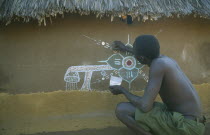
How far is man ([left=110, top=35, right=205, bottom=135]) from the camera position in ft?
8.62


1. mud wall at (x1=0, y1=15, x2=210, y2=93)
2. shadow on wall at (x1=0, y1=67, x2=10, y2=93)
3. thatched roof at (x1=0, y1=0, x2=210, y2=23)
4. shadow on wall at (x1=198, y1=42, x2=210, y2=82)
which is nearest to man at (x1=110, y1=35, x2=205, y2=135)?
thatched roof at (x1=0, y1=0, x2=210, y2=23)

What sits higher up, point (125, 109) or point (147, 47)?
point (147, 47)

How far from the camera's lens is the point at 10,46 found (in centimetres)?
361

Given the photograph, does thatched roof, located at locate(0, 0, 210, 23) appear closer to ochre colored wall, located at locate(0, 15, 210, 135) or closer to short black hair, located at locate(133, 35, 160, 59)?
ochre colored wall, located at locate(0, 15, 210, 135)

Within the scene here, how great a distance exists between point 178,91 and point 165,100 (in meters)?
0.21

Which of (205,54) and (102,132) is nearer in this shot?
(102,132)

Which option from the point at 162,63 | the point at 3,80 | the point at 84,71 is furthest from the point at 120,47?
the point at 3,80

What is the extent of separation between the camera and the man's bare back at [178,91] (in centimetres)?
264

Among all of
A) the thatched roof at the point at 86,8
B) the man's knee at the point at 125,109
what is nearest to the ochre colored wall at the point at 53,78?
the thatched roof at the point at 86,8

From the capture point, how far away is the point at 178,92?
2.67 meters

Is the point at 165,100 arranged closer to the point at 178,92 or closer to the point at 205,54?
the point at 178,92

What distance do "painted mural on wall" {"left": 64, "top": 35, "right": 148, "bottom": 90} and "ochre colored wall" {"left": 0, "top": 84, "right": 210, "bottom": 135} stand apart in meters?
0.16

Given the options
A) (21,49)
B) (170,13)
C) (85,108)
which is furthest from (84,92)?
(170,13)

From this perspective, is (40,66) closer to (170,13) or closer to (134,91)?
(134,91)
